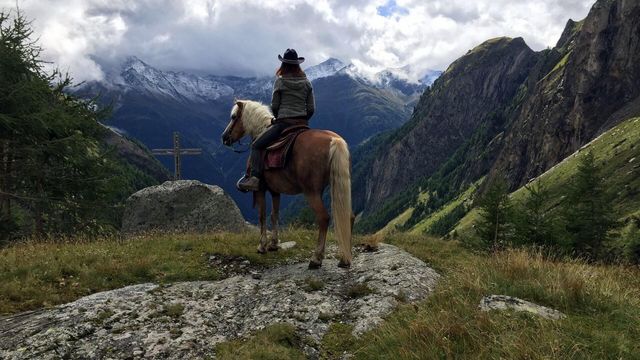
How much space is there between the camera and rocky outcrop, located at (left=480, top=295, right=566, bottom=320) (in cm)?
648

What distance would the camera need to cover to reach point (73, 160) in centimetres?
2922

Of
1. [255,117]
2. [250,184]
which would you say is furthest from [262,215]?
[255,117]

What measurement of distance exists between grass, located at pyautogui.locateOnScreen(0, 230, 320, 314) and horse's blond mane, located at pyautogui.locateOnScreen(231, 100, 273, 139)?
3.88 metres

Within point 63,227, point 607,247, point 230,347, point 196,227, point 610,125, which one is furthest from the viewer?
point 610,125

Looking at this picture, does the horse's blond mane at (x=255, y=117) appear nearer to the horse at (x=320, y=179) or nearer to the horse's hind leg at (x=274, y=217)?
the horse at (x=320, y=179)

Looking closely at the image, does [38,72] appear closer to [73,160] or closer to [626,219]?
[73,160]

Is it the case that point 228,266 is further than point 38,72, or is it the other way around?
point 38,72

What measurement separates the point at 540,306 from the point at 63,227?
3415 centimetres

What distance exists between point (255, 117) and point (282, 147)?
218 centimetres

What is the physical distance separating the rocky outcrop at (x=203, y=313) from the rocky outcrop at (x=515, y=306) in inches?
89.8

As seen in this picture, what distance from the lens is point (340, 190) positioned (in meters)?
11.4

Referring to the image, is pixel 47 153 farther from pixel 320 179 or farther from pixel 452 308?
pixel 452 308

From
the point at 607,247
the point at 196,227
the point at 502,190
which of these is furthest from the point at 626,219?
the point at 196,227

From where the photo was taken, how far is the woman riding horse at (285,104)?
13.1 m
